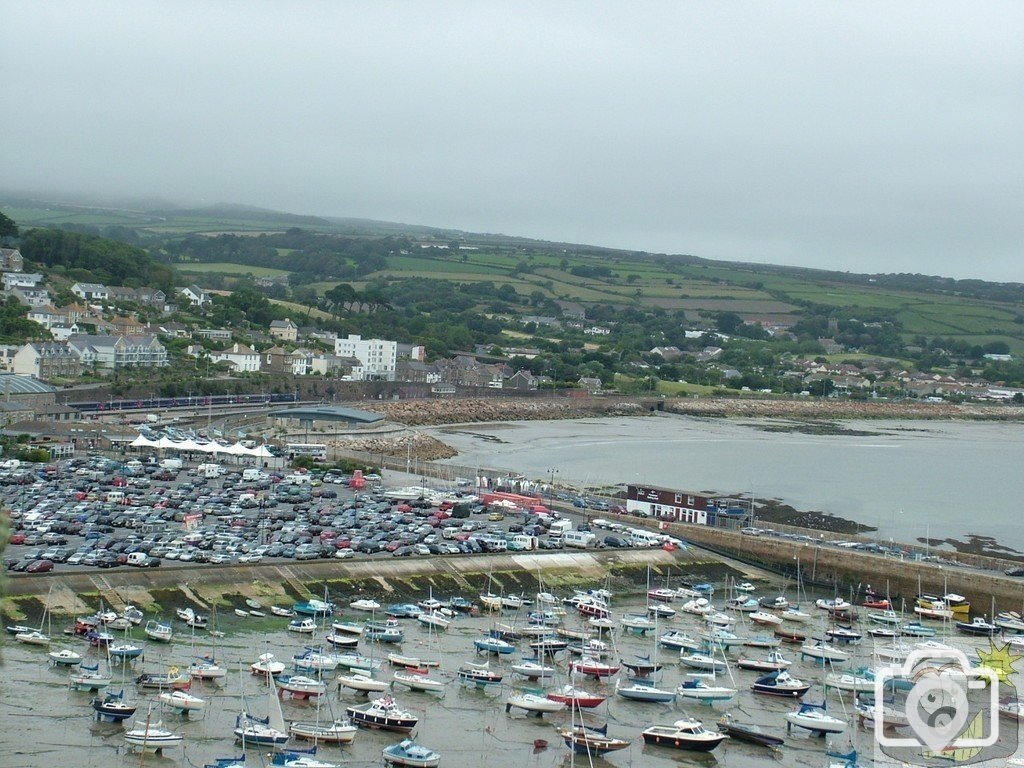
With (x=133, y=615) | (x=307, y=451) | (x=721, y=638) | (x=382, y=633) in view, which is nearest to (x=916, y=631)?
(x=721, y=638)

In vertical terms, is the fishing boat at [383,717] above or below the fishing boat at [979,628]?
above

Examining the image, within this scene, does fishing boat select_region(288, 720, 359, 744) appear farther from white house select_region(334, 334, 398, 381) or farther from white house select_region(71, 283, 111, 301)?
white house select_region(334, 334, 398, 381)

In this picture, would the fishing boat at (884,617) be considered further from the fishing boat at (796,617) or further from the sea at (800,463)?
the sea at (800,463)

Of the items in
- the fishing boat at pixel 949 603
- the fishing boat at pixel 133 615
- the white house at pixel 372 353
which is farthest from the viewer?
the white house at pixel 372 353

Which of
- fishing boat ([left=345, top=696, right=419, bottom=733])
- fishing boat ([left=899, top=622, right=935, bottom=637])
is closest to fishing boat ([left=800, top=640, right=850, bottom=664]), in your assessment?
fishing boat ([left=899, top=622, right=935, bottom=637])

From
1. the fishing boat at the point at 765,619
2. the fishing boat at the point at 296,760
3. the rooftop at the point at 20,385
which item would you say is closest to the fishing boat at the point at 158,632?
the fishing boat at the point at 296,760

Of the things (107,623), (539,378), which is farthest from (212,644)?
(539,378)
